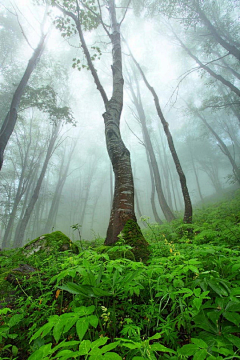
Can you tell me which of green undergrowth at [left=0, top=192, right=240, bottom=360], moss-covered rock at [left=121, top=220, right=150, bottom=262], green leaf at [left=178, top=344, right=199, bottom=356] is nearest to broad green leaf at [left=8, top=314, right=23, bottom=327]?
green undergrowth at [left=0, top=192, right=240, bottom=360]

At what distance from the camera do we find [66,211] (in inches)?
1426

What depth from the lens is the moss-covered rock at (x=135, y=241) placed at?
231 cm

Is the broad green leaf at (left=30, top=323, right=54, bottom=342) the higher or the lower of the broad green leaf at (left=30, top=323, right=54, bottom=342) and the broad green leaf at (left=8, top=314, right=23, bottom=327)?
the higher

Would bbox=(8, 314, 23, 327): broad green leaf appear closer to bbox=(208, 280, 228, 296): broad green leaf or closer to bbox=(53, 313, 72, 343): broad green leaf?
bbox=(53, 313, 72, 343): broad green leaf

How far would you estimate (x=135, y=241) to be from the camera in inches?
99.1

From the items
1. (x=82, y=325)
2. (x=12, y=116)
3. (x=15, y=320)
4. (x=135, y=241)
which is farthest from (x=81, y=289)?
(x=12, y=116)

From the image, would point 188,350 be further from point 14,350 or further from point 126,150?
point 126,150

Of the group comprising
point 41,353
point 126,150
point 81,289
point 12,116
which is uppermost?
point 12,116

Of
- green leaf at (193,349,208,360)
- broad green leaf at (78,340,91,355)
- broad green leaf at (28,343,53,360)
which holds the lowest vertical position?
green leaf at (193,349,208,360)

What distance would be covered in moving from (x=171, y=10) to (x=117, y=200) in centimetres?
1351

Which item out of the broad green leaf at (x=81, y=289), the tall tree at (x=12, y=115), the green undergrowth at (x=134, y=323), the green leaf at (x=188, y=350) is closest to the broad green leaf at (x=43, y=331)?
the green undergrowth at (x=134, y=323)

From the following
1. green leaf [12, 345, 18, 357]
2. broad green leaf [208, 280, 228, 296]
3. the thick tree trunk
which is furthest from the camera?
the thick tree trunk

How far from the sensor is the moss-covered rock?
7.59 ft

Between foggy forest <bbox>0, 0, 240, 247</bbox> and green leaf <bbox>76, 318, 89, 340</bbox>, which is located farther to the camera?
foggy forest <bbox>0, 0, 240, 247</bbox>
